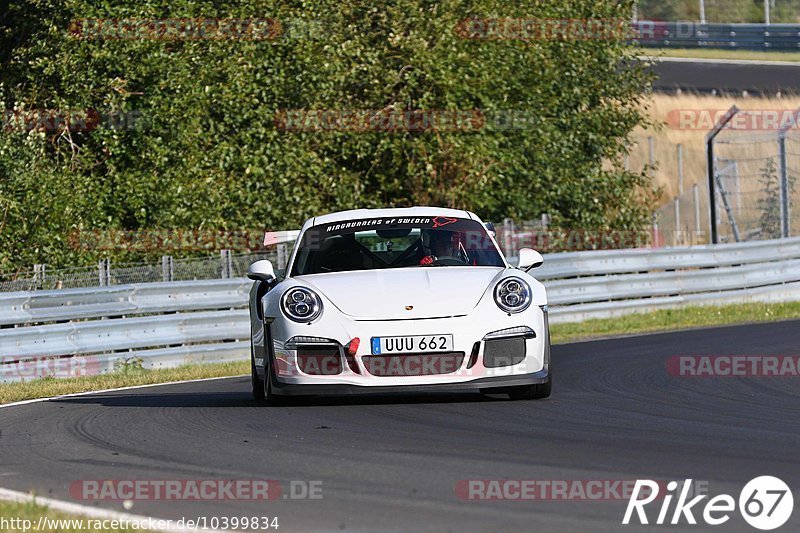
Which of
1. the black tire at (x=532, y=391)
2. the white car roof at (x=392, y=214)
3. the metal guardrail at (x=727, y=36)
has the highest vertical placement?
the metal guardrail at (x=727, y=36)

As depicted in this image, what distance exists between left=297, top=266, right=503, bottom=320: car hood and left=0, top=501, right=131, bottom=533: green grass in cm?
333

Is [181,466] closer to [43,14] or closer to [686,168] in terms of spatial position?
[43,14]

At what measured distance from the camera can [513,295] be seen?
8.76 metres

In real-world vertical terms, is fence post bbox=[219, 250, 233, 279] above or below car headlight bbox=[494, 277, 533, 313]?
below

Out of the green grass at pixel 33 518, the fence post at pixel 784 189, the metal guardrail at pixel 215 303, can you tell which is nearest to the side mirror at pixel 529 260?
the green grass at pixel 33 518

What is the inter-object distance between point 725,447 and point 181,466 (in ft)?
8.20

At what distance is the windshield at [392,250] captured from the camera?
377 inches

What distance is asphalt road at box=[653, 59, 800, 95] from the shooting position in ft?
140

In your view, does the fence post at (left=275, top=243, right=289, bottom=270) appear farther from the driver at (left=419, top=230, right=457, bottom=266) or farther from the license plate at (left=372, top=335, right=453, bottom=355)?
the license plate at (left=372, top=335, right=453, bottom=355)

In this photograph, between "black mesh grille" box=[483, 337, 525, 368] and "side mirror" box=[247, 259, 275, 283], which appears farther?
"side mirror" box=[247, 259, 275, 283]

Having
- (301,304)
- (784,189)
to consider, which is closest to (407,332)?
(301,304)

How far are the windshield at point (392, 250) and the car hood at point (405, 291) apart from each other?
0.29m

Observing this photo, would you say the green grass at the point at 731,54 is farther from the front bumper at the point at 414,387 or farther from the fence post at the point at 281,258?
the front bumper at the point at 414,387

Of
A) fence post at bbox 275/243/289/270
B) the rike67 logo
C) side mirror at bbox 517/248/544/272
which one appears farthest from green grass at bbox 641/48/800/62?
the rike67 logo
